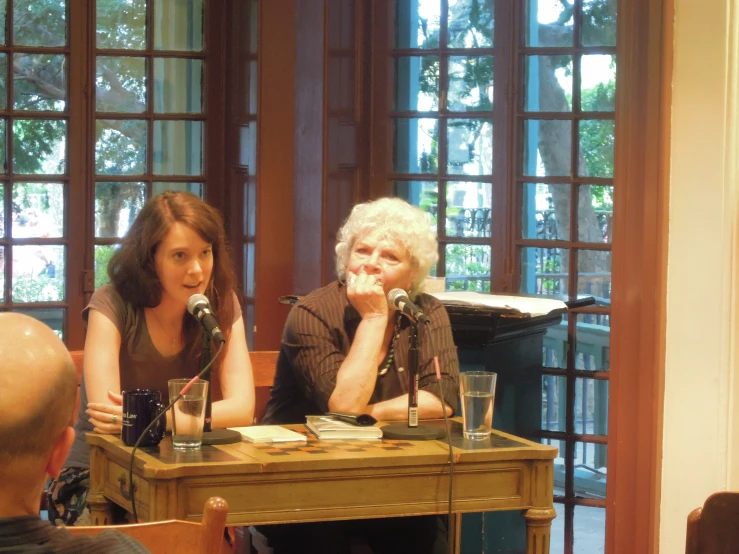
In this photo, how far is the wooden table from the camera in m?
2.19

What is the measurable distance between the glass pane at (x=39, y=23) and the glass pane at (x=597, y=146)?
2.03 metres

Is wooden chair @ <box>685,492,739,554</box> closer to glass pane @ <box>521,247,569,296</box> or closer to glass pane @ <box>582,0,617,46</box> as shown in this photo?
glass pane @ <box>521,247,569,296</box>

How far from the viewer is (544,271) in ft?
13.5

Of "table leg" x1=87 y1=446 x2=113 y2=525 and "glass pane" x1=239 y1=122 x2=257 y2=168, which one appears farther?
"glass pane" x1=239 y1=122 x2=257 y2=168

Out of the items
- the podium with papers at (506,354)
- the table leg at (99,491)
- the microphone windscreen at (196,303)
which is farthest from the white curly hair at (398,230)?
the table leg at (99,491)

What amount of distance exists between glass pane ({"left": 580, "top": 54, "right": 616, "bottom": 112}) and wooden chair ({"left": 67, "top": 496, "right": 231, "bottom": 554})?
2.81 meters

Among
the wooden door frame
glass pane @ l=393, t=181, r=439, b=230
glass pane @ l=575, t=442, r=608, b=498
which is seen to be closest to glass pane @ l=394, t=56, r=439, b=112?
glass pane @ l=393, t=181, r=439, b=230

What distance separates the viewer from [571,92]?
A: 13.2 feet

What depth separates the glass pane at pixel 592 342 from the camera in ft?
13.2

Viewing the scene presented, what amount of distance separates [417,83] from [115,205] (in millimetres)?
1293

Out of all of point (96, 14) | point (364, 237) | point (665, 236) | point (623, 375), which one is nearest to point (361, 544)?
point (364, 237)

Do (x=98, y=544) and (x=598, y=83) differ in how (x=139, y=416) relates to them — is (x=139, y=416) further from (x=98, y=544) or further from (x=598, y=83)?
(x=598, y=83)

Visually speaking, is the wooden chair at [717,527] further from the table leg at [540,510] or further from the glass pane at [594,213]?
the glass pane at [594,213]

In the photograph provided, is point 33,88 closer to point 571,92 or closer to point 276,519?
point 571,92
